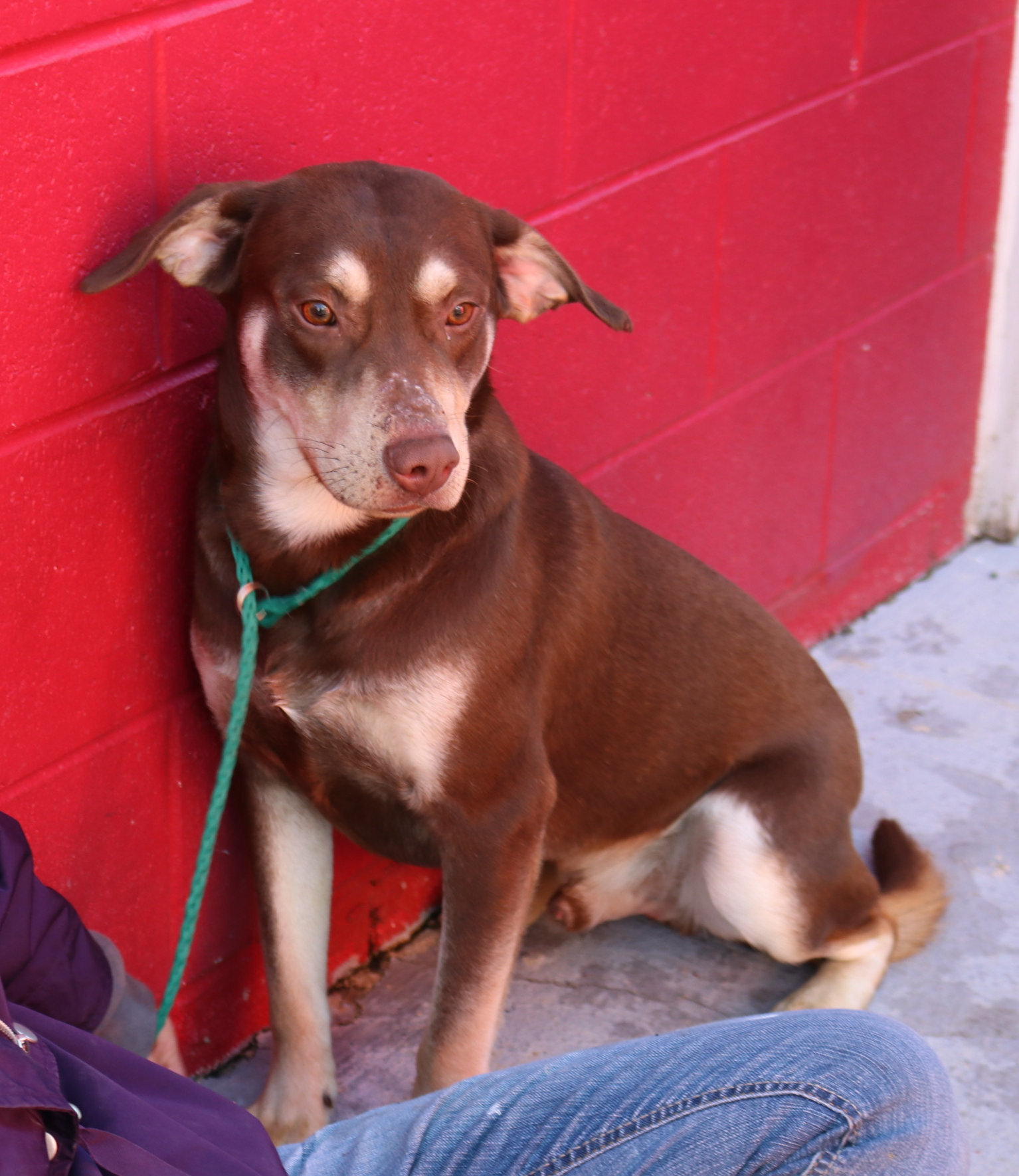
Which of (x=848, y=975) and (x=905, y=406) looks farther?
(x=905, y=406)

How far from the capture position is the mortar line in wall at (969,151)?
4.44 metres

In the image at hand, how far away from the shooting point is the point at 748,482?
13.4ft

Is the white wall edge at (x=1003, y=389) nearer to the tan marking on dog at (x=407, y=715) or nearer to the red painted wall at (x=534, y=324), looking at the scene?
the red painted wall at (x=534, y=324)

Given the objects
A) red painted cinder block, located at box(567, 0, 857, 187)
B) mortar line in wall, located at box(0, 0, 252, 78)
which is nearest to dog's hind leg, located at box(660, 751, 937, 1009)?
red painted cinder block, located at box(567, 0, 857, 187)

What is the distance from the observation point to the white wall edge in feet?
15.7

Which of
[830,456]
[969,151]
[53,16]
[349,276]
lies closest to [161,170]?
[53,16]

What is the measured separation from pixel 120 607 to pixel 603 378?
1380 mm

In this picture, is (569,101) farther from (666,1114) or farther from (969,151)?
(666,1114)

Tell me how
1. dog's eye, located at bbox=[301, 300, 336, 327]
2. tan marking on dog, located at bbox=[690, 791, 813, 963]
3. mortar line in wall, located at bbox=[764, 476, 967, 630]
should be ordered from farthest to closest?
1. mortar line in wall, located at bbox=[764, 476, 967, 630]
2. tan marking on dog, located at bbox=[690, 791, 813, 963]
3. dog's eye, located at bbox=[301, 300, 336, 327]

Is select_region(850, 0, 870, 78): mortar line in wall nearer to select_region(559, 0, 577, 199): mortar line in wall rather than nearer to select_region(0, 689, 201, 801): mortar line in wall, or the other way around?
select_region(559, 0, 577, 199): mortar line in wall

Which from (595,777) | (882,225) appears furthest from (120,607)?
(882,225)

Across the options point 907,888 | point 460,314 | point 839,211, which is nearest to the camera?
point 460,314

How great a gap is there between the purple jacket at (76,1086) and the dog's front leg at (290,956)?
61 cm

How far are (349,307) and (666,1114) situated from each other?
47.4 inches
